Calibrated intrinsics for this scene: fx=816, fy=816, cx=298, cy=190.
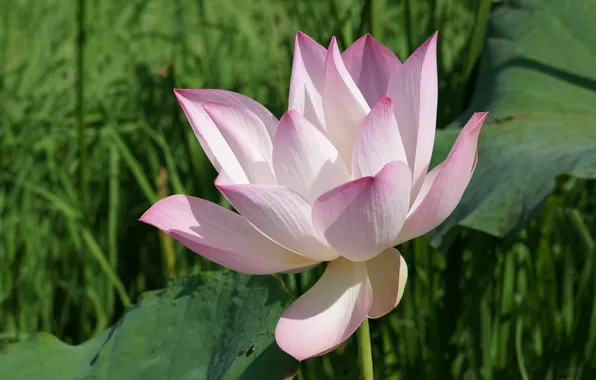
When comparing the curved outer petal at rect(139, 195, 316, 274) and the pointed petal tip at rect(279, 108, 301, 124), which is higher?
the pointed petal tip at rect(279, 108, 301, 124)

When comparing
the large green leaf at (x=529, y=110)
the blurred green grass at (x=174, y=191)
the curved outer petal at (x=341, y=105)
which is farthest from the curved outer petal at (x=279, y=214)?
the blurred green grass at (x=174, y=191)

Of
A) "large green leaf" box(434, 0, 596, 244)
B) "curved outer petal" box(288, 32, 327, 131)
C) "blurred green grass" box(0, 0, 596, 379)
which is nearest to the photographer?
"curved outer petal" box(288, 32, 327, 131)

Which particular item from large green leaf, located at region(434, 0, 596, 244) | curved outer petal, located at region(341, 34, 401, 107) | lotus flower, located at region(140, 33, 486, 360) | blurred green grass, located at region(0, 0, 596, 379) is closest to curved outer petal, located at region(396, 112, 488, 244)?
lotus flower, located at region(140, 33, 486, 360)

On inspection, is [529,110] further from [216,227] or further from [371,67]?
[216,227]

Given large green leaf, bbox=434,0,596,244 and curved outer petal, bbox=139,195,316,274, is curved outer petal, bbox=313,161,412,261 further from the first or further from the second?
large green leaf, bbox=434,0,596,244

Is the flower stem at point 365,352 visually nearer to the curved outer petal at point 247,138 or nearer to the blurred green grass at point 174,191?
the curved outer petal at point 247,138

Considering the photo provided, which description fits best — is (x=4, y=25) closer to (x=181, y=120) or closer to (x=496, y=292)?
(x=181, y=120)

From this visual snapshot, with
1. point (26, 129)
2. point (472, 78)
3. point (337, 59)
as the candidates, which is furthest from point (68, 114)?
point (337, 59)

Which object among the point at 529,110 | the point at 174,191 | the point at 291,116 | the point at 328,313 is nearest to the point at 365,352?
the point at 328,313

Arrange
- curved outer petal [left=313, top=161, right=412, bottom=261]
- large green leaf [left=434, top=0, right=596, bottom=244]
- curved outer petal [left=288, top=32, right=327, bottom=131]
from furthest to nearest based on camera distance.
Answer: large green leaf [left=434, top=0, right=596, bottom=244] → curved outer petal [left=288, top=32, right=327, bottom=131] → curved outer petal [left=313, top=161, right=412, bottom=261]
